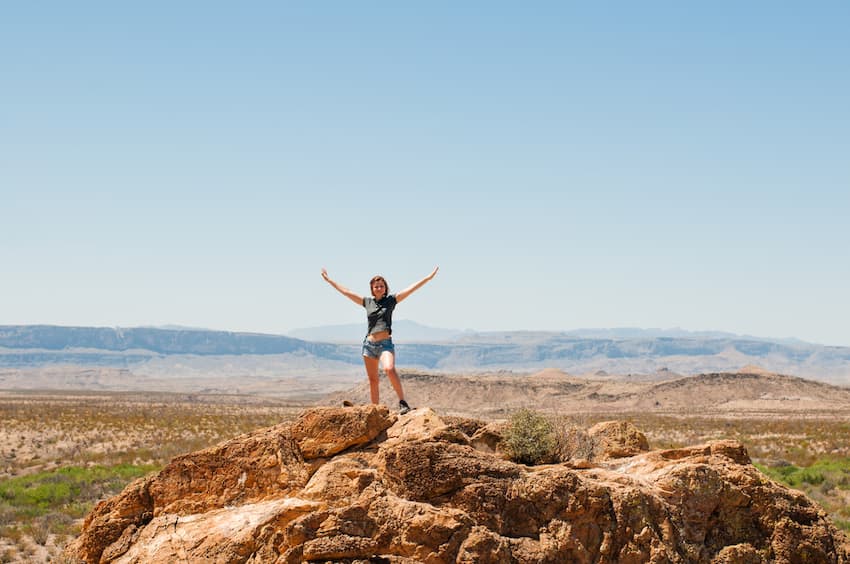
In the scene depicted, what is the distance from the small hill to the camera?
281ft

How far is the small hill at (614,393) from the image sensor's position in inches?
3369

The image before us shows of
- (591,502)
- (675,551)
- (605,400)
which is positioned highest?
(591,502)

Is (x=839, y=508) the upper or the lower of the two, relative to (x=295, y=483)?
lower

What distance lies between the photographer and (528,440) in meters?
8.56

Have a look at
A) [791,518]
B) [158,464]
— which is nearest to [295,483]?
[791,518]

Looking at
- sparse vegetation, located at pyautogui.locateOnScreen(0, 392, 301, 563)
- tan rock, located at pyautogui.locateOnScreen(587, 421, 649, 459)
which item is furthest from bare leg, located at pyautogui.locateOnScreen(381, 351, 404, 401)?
sparse vegetation, located at pyautogui.locateOnScreen(0, 392, 301, 563)

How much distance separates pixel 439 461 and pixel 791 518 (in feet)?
11.8

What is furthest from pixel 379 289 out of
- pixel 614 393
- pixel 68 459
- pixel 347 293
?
pixel 614 393

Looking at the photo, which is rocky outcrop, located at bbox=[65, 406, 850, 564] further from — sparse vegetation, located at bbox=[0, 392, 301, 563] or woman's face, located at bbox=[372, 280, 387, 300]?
sparse vegetation, located at bbox=[0, 392, 301, 563]

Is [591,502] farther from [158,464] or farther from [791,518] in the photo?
[158,464]

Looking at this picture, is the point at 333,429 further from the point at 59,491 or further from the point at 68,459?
the point at 68,459

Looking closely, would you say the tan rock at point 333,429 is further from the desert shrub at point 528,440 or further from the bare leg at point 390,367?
the desert shrub at point 528,440

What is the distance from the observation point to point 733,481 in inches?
297

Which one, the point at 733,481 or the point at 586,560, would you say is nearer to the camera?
the point at 586,560
